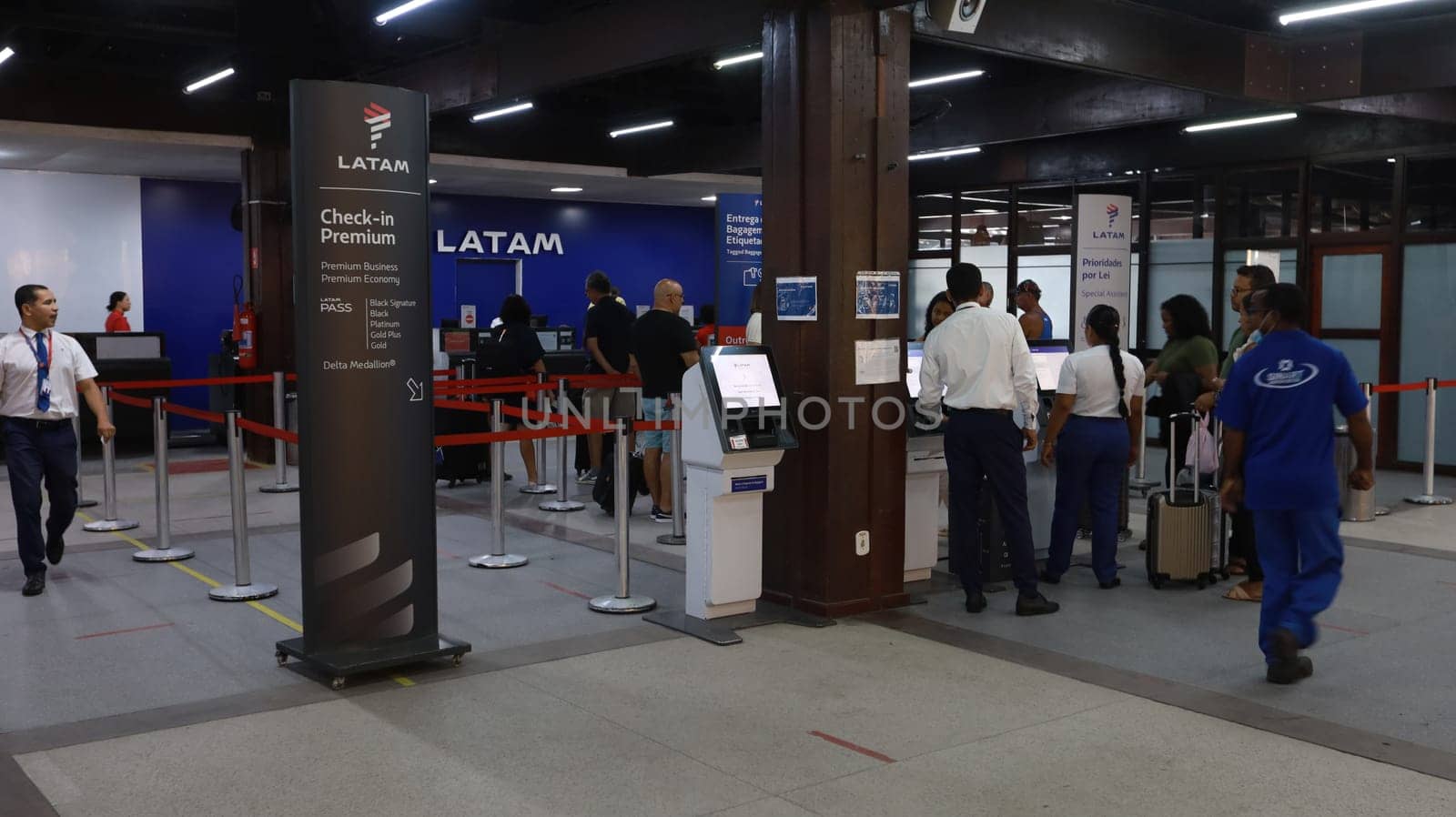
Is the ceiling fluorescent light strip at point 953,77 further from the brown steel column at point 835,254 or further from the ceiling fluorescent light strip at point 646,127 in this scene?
the brown steel column at point 835,254

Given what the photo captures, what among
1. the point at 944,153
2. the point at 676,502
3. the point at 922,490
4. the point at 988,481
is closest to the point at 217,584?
the point at 676,502

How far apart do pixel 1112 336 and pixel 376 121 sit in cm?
380

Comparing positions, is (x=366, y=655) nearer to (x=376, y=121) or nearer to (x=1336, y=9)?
(x=376, y=121)

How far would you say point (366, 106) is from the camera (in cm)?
468

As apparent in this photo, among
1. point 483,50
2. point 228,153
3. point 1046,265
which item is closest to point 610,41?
point 483,50

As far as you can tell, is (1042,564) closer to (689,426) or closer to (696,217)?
(689,426)

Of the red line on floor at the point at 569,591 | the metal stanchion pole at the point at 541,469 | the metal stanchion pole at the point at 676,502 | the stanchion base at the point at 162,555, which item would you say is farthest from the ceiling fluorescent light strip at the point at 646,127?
the red line on floor at the point at 569,591

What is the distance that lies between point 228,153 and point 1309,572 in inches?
466

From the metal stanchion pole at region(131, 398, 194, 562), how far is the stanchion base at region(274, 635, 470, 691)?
2582 millimetres

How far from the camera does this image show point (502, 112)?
1258 cm

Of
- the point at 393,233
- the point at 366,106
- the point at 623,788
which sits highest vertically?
the point at 366,106

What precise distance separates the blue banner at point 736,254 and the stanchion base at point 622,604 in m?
3.35

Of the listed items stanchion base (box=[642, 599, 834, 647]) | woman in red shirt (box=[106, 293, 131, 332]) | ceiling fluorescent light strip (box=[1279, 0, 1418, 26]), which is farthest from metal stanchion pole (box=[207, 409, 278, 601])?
woman in red shirt (box=[106, 293, 131, 332])

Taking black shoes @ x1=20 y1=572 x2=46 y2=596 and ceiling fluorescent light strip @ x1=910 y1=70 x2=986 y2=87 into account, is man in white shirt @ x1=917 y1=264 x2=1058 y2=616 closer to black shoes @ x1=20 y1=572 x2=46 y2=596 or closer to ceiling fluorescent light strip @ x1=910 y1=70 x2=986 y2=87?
ceiling fluorescent light strip @ x1=910 y1=70 x2=986 y2=87
